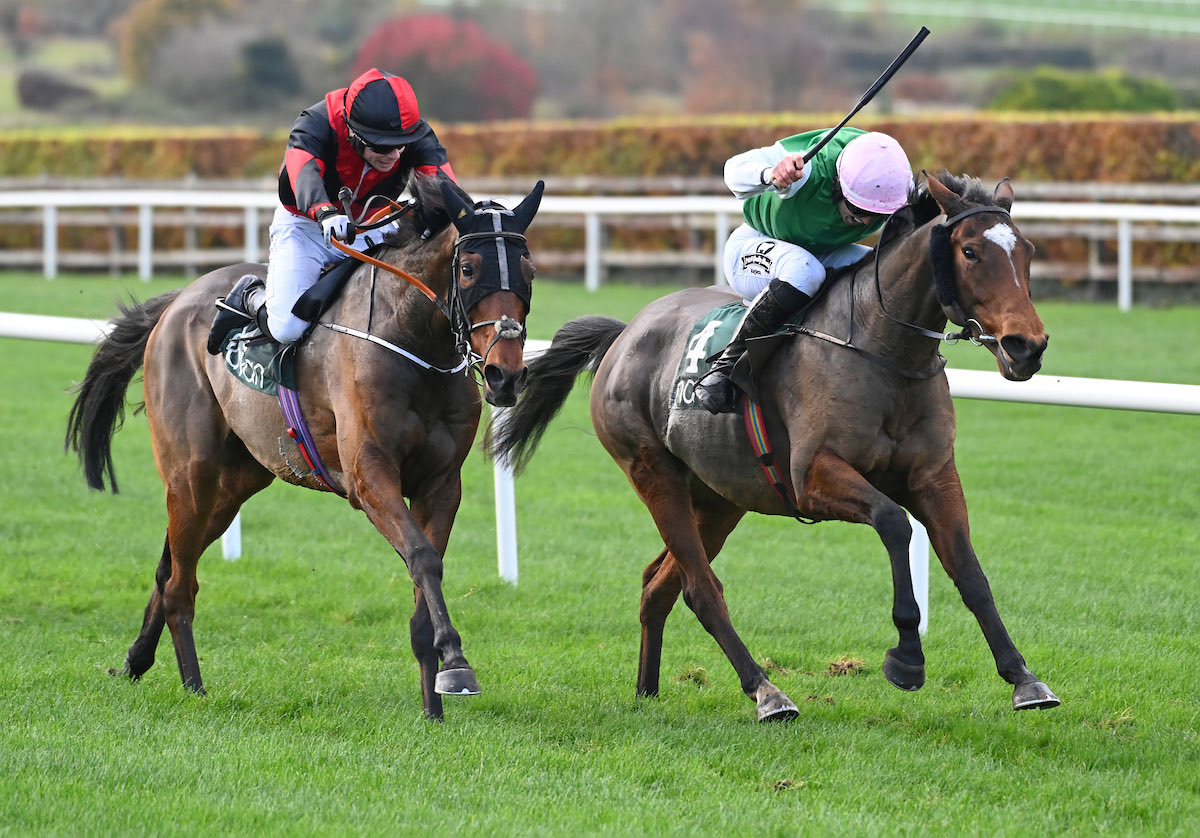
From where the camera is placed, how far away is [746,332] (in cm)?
518

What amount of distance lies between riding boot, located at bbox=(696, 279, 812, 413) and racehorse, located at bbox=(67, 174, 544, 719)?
0.74 m

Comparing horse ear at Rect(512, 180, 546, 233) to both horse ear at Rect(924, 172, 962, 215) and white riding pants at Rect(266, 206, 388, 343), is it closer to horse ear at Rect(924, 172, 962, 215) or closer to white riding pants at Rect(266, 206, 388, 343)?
white riding pants at Rect(266, 206, 388, 343)

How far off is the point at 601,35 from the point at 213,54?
10.8 meters

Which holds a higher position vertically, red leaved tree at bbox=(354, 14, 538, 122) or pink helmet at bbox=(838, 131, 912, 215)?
red leaved tree at bbox=(354, 14, 538, 122)

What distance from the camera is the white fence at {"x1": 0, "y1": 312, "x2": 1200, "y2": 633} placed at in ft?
17.8

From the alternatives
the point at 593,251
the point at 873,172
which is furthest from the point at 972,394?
the point at 593,251

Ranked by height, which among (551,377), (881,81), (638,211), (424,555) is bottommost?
(424,555)

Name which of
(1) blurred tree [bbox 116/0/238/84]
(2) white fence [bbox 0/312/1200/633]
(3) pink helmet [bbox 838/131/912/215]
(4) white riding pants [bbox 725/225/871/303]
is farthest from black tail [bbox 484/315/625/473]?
(1) blurred tree [bbox 116/0/238/84]

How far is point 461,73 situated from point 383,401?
32886mm

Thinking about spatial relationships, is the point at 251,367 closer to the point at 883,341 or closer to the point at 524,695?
the point at 524,695

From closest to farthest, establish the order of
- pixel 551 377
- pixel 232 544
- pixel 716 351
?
pixel 716 351 → pixel 551 377 → pixel 232 544

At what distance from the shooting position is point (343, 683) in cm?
569

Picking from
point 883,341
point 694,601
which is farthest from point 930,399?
point 694,601

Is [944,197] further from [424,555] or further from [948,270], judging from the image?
[424,555]
